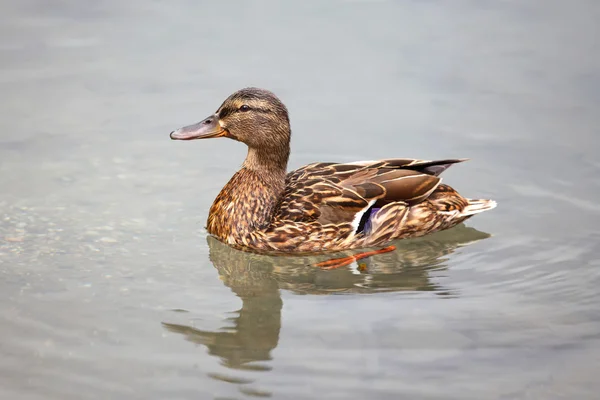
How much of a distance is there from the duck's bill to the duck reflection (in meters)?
1.06

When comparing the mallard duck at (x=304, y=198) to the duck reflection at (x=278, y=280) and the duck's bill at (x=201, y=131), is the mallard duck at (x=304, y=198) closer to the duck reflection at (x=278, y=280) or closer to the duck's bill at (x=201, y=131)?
the duck's bill at (x=201, y=131)

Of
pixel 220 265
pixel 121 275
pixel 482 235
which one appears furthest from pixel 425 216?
pixel 121 275

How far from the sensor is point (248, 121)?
1011 centimetres

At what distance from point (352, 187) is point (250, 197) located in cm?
101

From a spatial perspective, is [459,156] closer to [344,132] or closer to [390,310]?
[344,132]

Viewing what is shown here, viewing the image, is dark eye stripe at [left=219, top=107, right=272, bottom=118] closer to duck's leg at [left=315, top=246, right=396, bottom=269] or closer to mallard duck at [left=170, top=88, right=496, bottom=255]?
mallard duck at [left=170, top=88, right=496, bottom=255]

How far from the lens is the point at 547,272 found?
31.0 ft

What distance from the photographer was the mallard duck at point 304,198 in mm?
9977

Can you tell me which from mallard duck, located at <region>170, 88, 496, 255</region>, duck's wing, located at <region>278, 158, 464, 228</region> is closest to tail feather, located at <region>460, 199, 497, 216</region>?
mallard duck, located at <region>170, 88, 496, 255</region>

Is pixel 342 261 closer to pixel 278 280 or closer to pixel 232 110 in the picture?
pixel 278 280

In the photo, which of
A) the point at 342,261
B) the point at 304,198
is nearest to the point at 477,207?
the point at 342,261

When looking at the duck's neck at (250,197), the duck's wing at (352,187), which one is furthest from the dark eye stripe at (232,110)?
the duck's wing at (352,187)

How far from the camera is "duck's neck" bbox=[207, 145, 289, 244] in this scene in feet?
33.0

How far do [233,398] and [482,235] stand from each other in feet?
12.7
